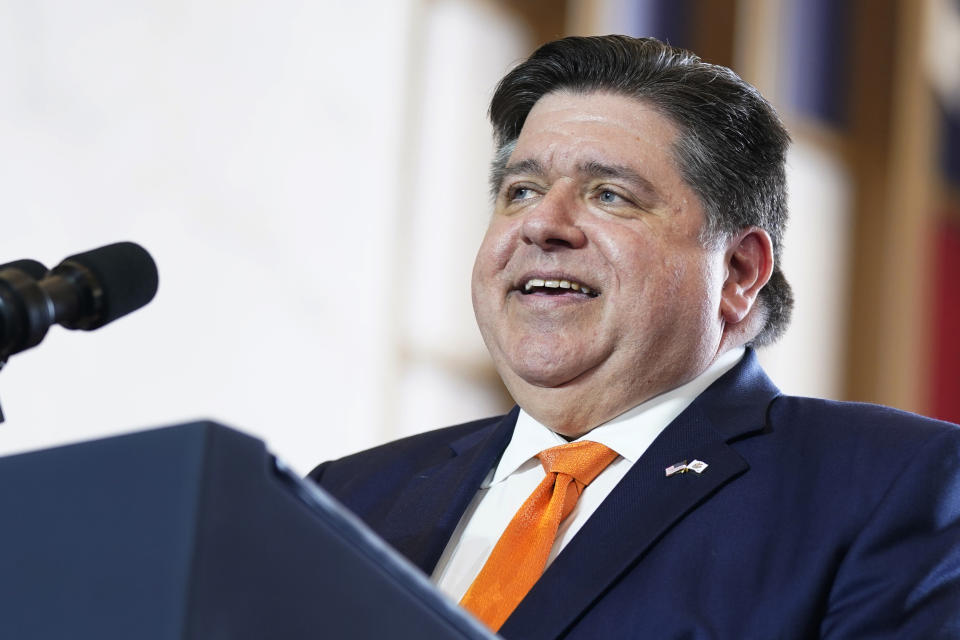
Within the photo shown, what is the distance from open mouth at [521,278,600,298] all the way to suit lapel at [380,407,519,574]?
0.23 meters

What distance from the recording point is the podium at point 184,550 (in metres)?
0.72

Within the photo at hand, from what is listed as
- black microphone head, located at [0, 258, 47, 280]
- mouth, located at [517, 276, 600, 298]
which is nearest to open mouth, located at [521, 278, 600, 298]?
mouth, located at [517, 276, 600, 298]

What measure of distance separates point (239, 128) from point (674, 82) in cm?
177

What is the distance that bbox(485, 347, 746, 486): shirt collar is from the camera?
5.86 feet

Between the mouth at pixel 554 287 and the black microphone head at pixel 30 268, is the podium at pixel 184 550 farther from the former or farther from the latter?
the mouth at pixel 554 287

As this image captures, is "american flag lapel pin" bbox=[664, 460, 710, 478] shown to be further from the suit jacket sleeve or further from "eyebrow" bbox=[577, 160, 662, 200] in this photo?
"eyebrow" bbox=[577, 160, 662, 200]

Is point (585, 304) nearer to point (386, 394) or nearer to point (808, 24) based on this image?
point (386, 394)

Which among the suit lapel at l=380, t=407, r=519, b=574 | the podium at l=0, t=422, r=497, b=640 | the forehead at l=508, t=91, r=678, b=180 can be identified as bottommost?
the suit lapel at l=380, t=407, r=519, b=574

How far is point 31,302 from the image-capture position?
94 centimetres

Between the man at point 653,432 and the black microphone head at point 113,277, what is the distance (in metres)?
A: 0.63

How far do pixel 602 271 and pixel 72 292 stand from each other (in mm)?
934

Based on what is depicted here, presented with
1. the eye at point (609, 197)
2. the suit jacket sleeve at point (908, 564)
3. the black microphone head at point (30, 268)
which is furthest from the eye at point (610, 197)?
the black microphone head at point (30, 268)

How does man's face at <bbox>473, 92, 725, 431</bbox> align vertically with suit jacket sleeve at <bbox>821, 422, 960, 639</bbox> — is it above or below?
above

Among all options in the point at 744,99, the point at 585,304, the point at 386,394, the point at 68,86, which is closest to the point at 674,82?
the point at 744,99
